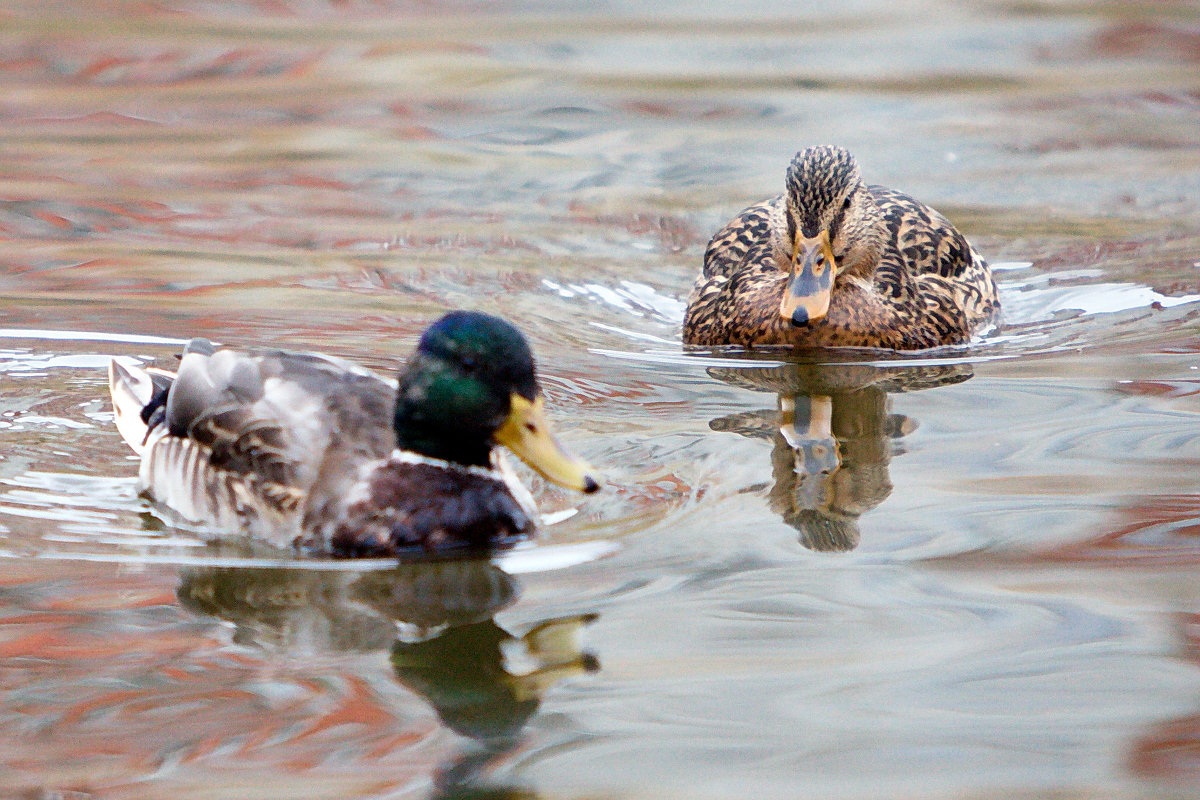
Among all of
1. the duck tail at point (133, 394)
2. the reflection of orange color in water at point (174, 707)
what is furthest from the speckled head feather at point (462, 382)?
the duck tail at point (133, 394)

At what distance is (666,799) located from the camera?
3.98 m

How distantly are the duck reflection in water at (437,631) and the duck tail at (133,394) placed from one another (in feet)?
3.70

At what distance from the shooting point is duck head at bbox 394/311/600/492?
5.38 metres

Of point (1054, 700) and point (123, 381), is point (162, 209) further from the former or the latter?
point (1054, 700)

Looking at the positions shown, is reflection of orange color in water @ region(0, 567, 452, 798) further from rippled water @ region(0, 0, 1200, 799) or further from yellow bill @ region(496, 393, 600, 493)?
yellow bill @ region(496, 393, 600, 493)

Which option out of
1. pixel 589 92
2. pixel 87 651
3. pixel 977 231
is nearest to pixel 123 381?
pixel 87 651

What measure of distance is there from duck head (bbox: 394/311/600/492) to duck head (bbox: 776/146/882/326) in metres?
2.62

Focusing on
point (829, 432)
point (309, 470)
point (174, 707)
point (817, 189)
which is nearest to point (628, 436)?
point (829, 432)

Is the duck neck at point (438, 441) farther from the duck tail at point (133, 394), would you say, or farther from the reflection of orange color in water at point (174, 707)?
the duck tail at point (133, 394)

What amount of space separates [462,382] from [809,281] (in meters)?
2.93

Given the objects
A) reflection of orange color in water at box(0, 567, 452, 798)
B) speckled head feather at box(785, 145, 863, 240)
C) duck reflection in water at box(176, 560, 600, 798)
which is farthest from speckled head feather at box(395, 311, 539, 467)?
speckled head feather at box(785, 145, 863, 240)

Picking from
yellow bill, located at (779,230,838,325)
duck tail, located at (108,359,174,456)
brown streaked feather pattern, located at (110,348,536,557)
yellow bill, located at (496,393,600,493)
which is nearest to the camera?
yellow bill, located at (496,393,600,493)

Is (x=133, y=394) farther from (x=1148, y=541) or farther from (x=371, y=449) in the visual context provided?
(x=1148, y=541)

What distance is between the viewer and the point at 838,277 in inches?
332
